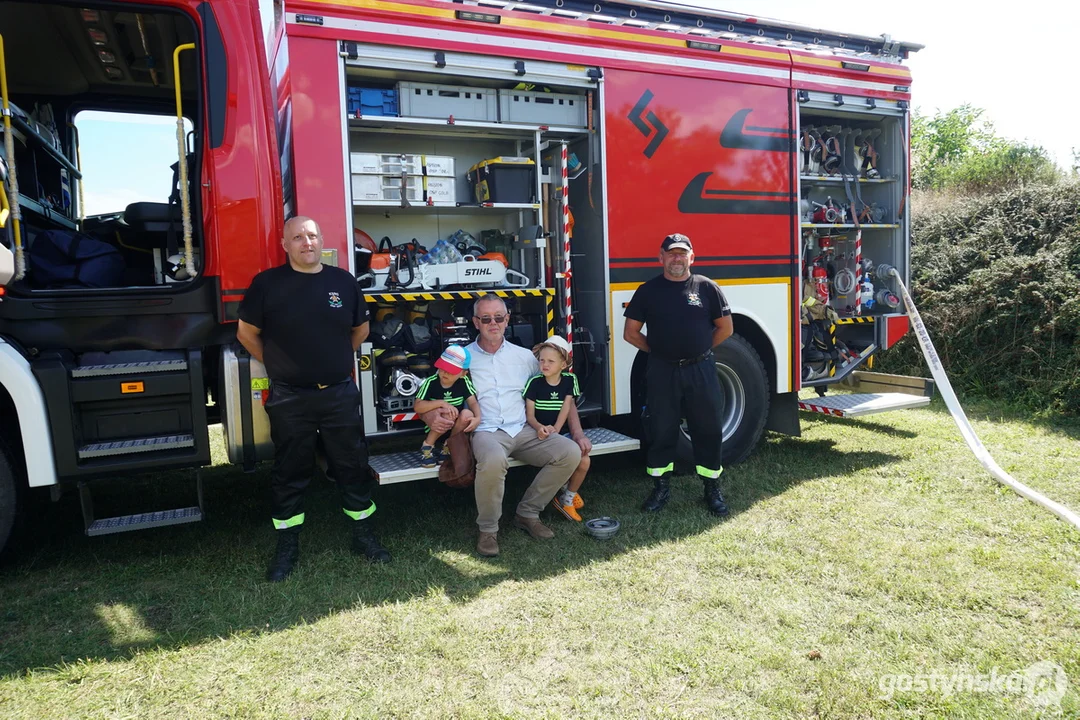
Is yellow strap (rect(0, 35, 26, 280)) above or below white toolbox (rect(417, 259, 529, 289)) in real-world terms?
above

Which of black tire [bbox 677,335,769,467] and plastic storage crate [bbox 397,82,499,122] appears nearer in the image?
plastic storage crate [bbox 397,82,499,122]

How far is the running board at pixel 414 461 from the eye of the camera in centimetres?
424

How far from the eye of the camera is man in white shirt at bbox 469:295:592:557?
4422 millimetres

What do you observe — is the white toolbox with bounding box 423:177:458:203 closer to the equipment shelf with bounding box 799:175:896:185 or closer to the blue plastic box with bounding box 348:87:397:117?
the blue plastic box with bounding box 348:87:397:117

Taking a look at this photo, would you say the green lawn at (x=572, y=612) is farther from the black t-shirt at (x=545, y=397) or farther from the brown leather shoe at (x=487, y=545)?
the black t-shirt at (x=545, y=397)

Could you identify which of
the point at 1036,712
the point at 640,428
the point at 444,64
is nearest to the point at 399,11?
the point at 444,64

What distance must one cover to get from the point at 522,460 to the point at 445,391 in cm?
61

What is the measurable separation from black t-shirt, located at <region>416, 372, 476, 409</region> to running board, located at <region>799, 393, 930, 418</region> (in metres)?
→ 3.02

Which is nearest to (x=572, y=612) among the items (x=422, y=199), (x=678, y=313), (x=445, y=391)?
(x=445, y=391)

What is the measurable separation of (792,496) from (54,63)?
5.32 metres

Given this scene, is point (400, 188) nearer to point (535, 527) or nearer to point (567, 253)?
point (567, 253)

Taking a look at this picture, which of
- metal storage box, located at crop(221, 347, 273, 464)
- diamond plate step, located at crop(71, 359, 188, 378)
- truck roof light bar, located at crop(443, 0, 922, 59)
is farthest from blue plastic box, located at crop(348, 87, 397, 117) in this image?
diamond plate step, located at crop(71, 359, 188, 378)

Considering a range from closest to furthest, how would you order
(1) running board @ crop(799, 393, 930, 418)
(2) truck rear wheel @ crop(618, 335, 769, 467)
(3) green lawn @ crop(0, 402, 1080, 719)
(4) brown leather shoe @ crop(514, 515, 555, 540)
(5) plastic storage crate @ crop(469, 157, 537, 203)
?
(3) green lawn @ crop(0, 402, 1080, 719), (4) brown leather shoe @ crop(514, 515, 555, 540), (5) plastic storage crate @ crop(469, 157, 537, 203), (2) truck rear wheel @ crop(618, 335, 769, 467), (1) running board @ crop(799, 393, 930, 418)

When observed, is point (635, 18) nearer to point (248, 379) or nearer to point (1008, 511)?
point (248, 379)
